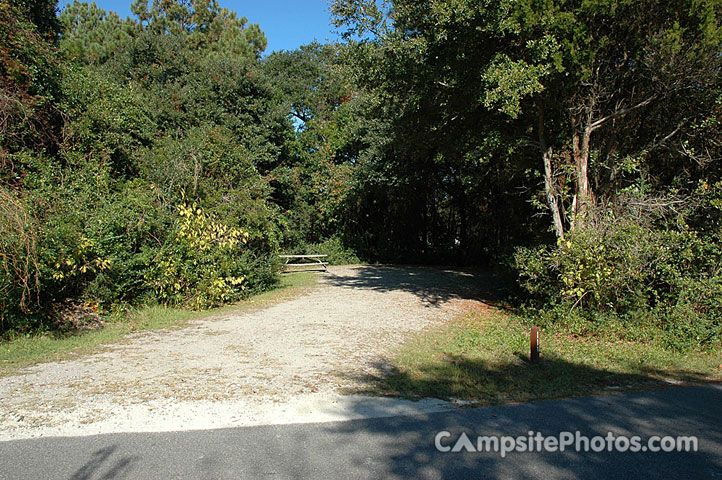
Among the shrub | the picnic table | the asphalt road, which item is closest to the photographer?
the asphalt road

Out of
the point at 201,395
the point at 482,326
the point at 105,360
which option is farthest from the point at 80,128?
the point at 482,326

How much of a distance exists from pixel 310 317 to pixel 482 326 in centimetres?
360

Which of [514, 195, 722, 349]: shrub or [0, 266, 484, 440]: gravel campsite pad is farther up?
[514, 195, 722, 349]: shrub

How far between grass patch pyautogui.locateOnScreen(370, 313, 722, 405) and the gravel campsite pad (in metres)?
0.52

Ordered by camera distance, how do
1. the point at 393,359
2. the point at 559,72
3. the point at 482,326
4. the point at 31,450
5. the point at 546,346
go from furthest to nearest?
the point at 482,326
the point at 559,72
the point at 546,346
the point at 393,359
the point at 31,450

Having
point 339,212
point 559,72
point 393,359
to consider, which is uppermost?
point 559,72

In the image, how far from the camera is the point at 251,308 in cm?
1158

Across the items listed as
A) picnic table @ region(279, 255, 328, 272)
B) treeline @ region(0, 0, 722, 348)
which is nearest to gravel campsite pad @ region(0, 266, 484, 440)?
treeline @ region(0, 0, 722, 348)

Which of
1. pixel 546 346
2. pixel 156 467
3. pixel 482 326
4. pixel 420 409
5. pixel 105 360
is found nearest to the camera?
pixel 156 467

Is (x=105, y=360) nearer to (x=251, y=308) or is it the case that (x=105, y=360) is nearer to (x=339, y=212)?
(x=251, y=308)

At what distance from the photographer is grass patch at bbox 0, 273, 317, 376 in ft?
23.1

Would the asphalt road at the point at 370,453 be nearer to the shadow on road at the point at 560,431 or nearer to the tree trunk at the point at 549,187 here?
the shadow on road at the point at 560,431

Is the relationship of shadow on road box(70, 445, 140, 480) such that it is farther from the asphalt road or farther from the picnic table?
the picnic table

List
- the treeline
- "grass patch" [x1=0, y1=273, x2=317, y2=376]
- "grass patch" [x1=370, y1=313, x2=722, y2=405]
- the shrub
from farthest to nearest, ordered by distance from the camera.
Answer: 1. the treeline
2. the shrub
3. "grass patch" [x1=0, y1=273, x2=317, y2=376]
4. "grass patch" [x1=370, y1=313, x2=722, y2=405]
